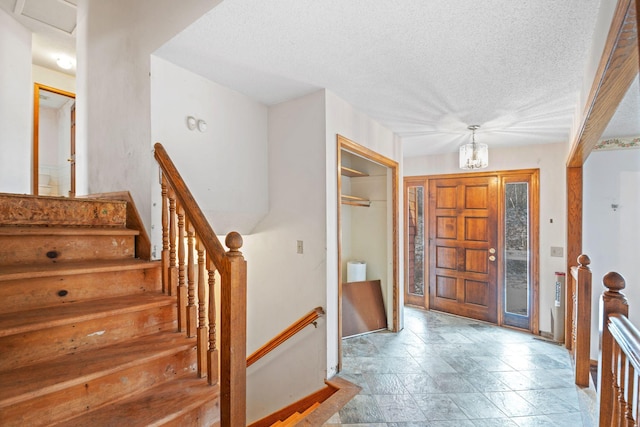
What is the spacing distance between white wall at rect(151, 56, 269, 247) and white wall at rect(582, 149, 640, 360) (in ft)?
11.9

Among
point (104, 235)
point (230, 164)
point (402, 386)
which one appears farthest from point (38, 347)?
point (402, 386)

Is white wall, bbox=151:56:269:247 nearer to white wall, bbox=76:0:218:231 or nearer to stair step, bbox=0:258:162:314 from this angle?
white wall, bbox=76:0:218:231

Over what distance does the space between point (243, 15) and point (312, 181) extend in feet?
4.18

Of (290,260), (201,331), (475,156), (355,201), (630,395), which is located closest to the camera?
(630,395)

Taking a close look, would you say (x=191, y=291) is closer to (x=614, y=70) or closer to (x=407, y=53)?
(x=407, y=53)

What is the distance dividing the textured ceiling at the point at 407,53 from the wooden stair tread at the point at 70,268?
4.67ft

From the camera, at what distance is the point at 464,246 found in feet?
14.2

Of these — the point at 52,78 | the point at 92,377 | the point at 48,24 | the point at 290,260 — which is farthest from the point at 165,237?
the point at 52,78

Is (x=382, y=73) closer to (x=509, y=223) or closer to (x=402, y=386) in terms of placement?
(x=402, y=386)

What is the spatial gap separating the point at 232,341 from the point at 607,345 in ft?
6.25


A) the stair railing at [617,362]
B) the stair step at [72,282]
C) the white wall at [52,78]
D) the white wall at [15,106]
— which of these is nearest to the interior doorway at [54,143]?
the white wall at [52,78]

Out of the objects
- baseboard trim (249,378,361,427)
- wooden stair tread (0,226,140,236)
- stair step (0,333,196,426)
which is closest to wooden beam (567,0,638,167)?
stair step (0,333,196,426)

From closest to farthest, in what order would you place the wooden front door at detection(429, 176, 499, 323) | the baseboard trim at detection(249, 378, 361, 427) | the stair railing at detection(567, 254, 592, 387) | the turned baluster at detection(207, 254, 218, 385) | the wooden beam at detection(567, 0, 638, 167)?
the wooden beam at detection(567, 0, 638, 167) < the turned baluster at detection(207, 254, 218, 385) < the baseboard trim at detection(249, 378, 361, 427) < the stair railing at detection(567, 254, 592, 387) < the wooden front door at detection(429, 176, 499, 323)

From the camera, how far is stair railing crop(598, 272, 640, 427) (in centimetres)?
113
